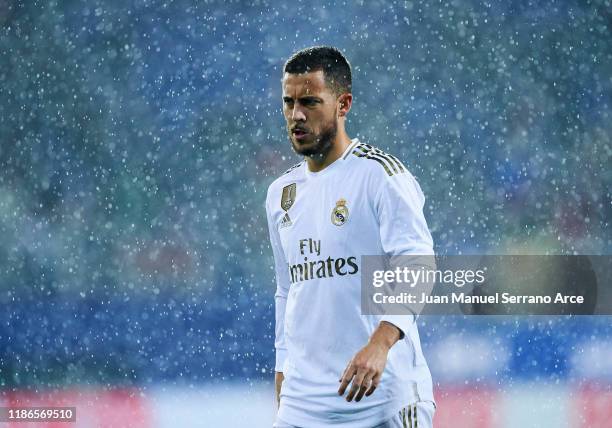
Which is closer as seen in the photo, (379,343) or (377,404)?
(379,343)

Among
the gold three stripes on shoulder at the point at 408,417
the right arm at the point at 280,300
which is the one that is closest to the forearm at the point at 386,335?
the gold three stripes on shoulder at the point at 408,417

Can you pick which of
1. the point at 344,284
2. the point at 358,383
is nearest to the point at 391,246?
the point at 344,284

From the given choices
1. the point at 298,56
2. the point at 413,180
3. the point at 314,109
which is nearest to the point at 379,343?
the point at 413,180

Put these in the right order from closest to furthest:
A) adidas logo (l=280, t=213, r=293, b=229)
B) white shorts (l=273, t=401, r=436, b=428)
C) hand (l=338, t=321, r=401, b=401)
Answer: hand (l=338, t=321, r=401, b=401)
white shorts (l=273, t=401, r=436, b=428)
adidas logo (l=280, t=213, r=293, b=229)

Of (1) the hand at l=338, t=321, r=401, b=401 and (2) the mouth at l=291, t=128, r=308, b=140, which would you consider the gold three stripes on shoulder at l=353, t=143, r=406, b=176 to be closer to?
(2) the mouth at l=291, t=128, r=308, b=140

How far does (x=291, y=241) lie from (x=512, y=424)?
5472mm

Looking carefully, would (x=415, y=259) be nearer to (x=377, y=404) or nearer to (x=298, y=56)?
(x=377, y=404)

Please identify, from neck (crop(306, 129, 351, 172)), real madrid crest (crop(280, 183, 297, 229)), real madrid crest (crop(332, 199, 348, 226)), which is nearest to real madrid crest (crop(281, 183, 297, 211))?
real madrid crest (crop(280, 183, 297, 229))

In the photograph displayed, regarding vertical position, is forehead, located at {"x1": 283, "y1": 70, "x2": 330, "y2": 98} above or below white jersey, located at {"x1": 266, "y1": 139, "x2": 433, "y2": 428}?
above

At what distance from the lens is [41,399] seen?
9242 millimetres

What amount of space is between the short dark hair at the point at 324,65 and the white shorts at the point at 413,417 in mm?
1132

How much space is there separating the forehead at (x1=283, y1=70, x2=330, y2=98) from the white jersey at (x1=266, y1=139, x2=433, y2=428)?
250 millimetres

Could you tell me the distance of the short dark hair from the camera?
9.85 feet

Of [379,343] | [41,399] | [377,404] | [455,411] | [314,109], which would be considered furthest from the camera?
[41,399]
